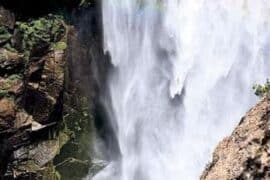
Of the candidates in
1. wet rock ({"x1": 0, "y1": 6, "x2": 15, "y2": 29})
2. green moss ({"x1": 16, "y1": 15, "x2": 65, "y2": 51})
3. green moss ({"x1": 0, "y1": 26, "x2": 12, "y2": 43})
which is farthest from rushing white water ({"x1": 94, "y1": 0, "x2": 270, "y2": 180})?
green moss ({"x1": 0, "y1": 26, "x2": 12, "y2": 43})

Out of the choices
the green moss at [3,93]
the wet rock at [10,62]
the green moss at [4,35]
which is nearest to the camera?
the green moss at [3,93]

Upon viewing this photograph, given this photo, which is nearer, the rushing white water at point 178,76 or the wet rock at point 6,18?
the wet rock at point 6,18

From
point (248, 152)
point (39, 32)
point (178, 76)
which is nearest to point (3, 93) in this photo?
point (39, 32)

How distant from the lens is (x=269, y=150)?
116 inches

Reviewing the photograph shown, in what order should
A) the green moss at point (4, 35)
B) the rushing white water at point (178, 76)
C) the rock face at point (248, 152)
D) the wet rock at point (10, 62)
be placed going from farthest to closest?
the rushing white water at point (178, 76)
the green moss at point (4, 35)
the wet rock at point (10, 62)
the rock face at point (248, 152)

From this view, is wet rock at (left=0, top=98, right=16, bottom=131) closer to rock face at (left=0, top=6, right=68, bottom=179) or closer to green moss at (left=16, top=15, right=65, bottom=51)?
rock face at (left=0, top=6, right=68, bottom=179)

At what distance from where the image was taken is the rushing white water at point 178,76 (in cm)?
1310

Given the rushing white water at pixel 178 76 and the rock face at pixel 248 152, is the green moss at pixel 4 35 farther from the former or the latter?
the rock face at pixel 248 152

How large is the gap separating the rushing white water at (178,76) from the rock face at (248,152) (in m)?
9.63

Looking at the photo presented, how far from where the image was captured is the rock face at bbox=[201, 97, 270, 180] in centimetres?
292

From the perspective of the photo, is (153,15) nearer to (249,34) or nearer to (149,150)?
(249,34)

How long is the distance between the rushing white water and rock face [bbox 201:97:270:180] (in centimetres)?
963

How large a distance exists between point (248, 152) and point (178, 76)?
10337 millimetres

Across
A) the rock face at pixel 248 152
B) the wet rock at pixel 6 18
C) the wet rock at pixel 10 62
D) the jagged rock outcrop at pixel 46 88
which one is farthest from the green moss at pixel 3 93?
the rock face at pixel 248 152
